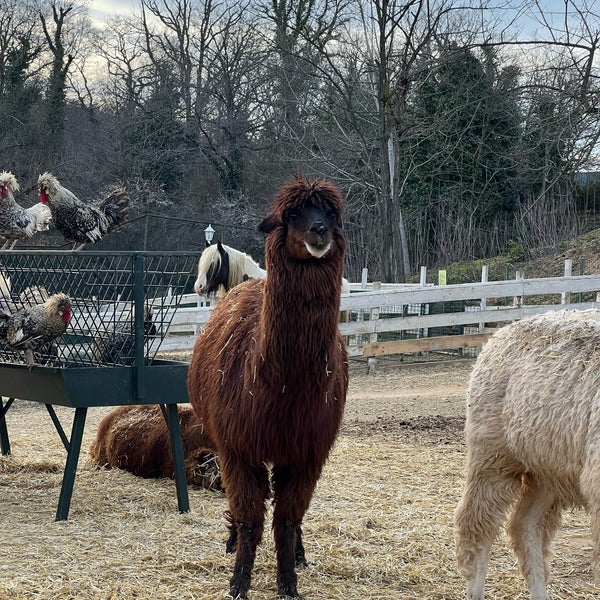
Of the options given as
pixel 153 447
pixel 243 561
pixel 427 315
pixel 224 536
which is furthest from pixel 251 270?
pixel 243 561

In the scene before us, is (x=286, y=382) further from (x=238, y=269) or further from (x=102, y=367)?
(x=238, y=269)

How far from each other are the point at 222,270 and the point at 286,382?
6.03 metres

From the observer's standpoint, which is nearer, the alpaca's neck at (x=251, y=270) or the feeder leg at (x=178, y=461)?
the feeder leg at (x=178, y=461)

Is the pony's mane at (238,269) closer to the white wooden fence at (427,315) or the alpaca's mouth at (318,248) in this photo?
the white wooden fence at (427,315)

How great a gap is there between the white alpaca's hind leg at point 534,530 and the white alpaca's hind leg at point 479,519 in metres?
0.21

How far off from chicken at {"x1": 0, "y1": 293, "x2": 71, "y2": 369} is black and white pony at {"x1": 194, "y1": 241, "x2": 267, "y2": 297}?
4293 millimetres

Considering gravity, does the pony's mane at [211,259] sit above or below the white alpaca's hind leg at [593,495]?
above

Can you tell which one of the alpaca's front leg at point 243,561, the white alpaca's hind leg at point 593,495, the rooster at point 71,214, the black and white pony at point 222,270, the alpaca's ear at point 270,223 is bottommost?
the alpaca's front leg at point 243,561

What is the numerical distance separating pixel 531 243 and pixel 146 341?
19.3 metres

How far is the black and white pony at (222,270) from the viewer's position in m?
9.91

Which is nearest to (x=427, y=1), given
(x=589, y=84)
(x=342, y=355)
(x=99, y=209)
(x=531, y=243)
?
(x=531, y=243)

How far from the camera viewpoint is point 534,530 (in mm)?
4109

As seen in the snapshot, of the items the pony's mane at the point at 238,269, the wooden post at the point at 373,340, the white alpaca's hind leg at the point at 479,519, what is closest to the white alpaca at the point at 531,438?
the white alpaca's hind leg at the point at 479,519

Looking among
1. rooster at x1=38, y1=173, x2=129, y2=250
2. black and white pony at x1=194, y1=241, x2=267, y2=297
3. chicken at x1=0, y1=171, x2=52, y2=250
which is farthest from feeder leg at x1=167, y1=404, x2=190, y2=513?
black and white pony at x1=194, y1=241, x2=267, y2=297
